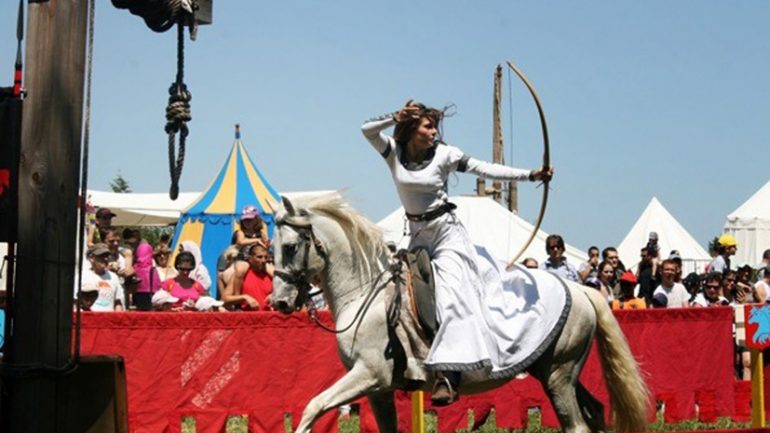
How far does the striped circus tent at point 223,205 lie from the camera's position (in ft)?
66.3

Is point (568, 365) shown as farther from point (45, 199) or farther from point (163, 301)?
point (45, 199)

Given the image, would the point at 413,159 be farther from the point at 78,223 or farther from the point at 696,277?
the point at 696,277

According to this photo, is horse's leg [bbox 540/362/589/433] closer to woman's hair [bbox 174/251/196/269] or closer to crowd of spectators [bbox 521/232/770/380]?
crowd of spectators [bbox 521/232/770/380]

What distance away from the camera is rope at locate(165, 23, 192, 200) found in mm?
5777

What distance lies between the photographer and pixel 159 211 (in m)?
28.1

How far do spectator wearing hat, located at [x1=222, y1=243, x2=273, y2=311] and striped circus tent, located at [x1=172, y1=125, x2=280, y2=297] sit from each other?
7.72m

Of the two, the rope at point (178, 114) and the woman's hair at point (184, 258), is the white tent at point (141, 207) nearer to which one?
the woman's hair at point (184, 258)

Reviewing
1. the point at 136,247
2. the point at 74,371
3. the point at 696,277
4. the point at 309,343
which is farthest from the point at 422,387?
the point at 696,277

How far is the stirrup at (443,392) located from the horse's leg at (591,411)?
1305mm

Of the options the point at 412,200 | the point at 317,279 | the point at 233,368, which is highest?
the point at 412,200

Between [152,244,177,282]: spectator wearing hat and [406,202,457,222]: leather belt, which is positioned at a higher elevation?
[406,202,457,222]: leather belt

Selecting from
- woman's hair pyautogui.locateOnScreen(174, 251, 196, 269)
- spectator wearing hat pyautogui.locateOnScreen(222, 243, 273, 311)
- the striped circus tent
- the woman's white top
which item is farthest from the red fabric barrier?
the striped circus tent

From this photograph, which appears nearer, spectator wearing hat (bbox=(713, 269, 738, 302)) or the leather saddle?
the leather saddle

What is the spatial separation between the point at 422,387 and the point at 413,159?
64.2 inches
